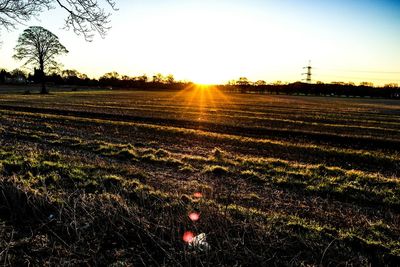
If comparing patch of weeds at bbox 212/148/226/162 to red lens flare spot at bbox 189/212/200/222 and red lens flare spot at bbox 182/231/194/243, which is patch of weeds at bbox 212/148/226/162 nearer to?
red lens flare spot at bbox 189/212/200/222

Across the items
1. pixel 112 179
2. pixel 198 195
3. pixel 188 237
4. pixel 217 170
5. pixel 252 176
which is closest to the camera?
pixel 188 237

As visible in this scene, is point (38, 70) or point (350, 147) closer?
point (350, 147)

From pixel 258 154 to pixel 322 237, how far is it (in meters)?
7.50

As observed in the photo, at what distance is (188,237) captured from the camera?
4.20m

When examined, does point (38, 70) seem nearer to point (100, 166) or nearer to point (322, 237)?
point (100, 166)

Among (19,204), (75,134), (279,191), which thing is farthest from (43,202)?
(75,134)

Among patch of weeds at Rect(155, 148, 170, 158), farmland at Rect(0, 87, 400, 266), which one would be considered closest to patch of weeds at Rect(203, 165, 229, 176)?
farmland at Rect(0, 87, 400, 266)

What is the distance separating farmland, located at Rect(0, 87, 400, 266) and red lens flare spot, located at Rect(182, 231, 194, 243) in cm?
6

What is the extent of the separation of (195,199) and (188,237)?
274cm

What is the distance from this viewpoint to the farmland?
411 centimetres

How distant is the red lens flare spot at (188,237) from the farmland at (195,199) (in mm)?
57

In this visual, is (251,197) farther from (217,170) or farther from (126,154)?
(126,154)

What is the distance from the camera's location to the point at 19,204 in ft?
16.9

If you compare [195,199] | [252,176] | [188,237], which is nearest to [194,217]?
[188,237]
